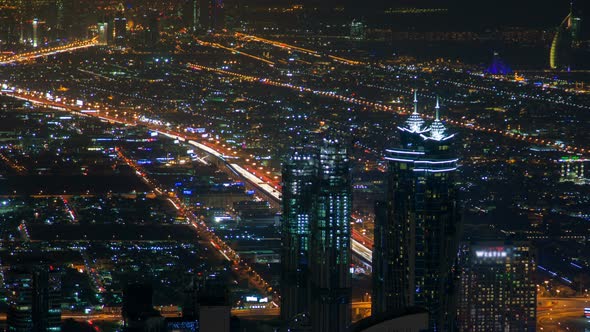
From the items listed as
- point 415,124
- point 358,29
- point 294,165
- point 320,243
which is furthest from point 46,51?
point 415,124

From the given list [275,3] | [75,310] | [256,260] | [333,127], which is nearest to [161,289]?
[75,310]

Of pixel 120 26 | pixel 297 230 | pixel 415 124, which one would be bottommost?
pixel 120 26

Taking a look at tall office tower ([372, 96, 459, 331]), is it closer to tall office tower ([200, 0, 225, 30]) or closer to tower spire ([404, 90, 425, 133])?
tower spire ([404, 90, 425, 133])

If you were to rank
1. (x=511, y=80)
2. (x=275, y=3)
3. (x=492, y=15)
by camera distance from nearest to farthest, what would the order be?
(x=492, y=15) → (x=511, y=80) → (x=275, y=3)

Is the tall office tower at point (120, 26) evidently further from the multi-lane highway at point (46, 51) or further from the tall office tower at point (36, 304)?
the tall office tower at point (36, 304)

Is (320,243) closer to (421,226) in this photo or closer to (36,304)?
(421,226)

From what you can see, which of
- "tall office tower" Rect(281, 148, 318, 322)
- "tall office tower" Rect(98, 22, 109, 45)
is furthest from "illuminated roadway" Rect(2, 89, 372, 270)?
"tall office tower" Rect(98, 22, 109, 45)

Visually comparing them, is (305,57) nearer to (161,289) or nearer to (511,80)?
(511,80)
